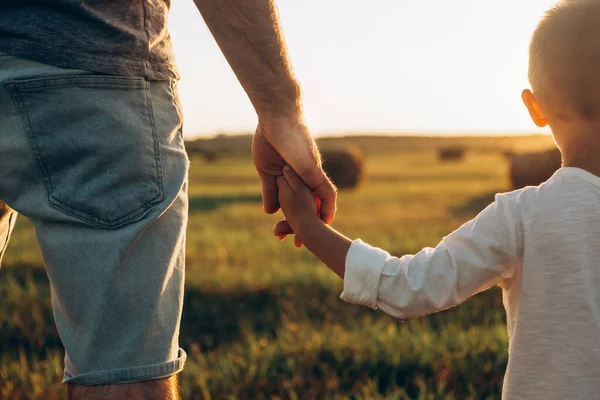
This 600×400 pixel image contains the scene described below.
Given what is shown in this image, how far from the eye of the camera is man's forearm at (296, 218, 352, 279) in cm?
181

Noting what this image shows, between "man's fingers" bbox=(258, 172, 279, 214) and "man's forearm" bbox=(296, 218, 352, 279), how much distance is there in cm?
31

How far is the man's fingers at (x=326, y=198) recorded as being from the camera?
214 centimetres

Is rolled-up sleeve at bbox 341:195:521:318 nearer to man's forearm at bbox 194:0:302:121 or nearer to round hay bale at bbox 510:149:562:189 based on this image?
man's forearm at bbox 194:0:302:121

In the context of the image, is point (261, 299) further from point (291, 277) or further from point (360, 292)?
point (360, 292)

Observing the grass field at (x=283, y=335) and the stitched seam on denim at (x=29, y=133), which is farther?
the grass field at (x=283, y=335)

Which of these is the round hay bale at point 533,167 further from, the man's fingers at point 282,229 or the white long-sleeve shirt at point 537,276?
the white long-sleeve shirt at point 537,276

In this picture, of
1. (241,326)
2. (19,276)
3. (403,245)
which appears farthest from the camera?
(403,245)

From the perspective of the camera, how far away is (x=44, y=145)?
163cm

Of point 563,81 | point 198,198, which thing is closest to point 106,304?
point 563,81

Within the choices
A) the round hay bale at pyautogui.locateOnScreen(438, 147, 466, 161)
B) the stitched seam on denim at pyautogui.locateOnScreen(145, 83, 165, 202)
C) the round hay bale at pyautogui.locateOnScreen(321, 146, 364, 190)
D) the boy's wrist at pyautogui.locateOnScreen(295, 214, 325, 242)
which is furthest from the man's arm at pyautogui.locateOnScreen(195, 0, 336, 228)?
the round hay bale at pyautogui.locateOnScreen(438, 147, 466, 161)

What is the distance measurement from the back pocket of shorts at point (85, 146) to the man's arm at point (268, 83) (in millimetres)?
412

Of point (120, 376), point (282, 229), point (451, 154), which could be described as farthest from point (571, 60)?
point (451, 154)

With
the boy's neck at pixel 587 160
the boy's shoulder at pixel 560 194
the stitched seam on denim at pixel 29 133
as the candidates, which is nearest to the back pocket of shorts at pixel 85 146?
the stitched seam on denim at pixel 29 133

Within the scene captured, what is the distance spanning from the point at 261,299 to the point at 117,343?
12.5 feet
